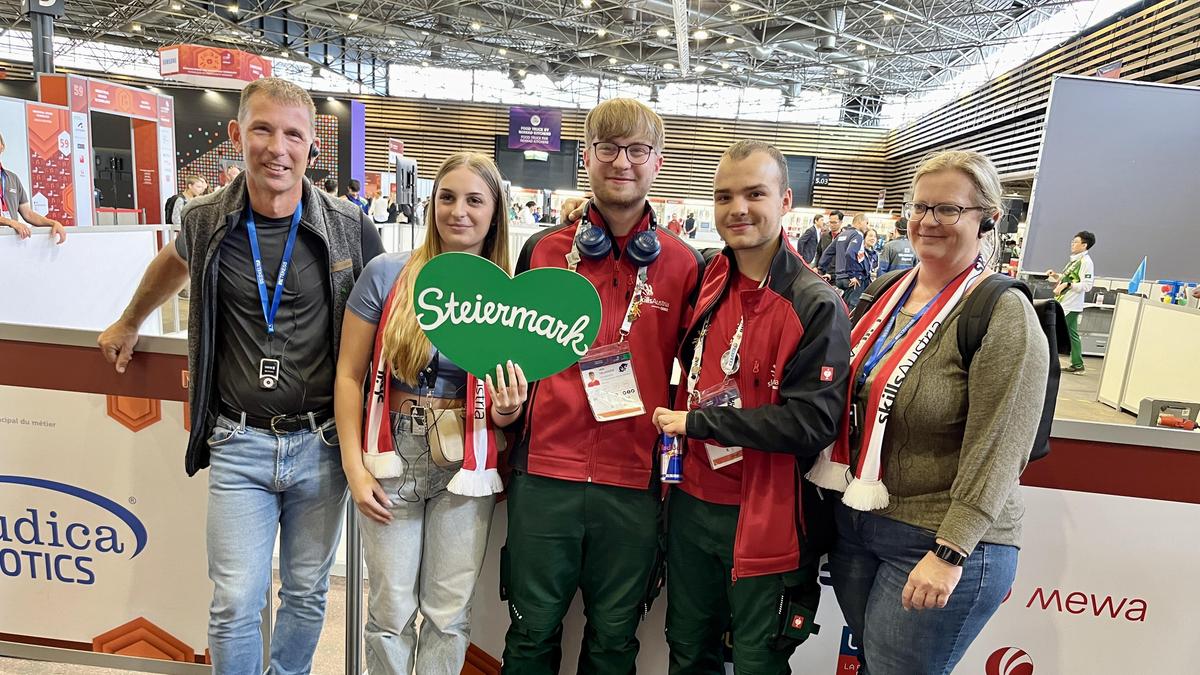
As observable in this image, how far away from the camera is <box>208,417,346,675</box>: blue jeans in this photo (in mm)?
1538

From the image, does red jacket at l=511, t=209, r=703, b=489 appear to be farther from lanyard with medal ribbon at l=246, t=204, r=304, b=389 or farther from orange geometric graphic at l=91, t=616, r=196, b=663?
orange geometric graphic at l=91, t=616, r=196, b=663

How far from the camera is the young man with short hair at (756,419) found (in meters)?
1.33

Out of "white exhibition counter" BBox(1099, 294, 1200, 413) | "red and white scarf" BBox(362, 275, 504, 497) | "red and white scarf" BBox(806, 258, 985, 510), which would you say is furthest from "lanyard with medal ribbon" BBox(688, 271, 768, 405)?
"white exhibition counter" BBox(1099, 294, 1200, 413)

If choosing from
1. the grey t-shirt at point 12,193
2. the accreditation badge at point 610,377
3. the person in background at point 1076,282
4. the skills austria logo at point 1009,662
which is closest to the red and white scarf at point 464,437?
the accreditation badge at point 610,377

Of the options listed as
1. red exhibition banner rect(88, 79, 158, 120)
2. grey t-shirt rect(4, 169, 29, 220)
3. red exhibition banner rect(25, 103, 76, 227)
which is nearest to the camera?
grey t-shirt rect(4, 169, 29, 220)

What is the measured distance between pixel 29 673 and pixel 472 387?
79.5 inches

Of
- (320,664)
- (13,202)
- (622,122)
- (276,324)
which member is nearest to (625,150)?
(622,122)

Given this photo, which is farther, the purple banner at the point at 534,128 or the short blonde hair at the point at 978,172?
the purple banner at the point at 534,128

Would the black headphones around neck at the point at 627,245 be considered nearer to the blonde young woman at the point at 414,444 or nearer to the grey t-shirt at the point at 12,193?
the blonde young woman at the point at 414,444

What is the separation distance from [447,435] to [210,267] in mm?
678

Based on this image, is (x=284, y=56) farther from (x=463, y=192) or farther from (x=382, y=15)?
(x=463, y=192)

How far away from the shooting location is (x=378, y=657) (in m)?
1.55

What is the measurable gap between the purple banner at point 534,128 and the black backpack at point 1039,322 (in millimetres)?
20622

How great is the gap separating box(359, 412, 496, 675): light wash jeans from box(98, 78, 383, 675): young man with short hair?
245 mm
